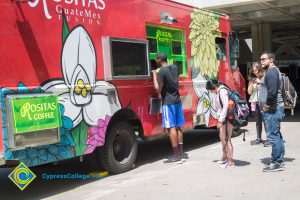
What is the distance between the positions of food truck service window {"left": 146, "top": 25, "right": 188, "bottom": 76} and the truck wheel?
1481mm

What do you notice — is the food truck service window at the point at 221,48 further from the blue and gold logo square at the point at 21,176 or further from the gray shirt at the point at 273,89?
the blue and gold logo square at the point at 21,176

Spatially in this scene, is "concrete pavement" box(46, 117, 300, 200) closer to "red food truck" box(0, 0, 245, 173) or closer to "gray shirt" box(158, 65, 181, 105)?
"red food truck" box(0, 0, 245, 173)

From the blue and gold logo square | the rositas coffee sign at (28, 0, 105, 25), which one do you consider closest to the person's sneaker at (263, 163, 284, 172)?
the rositas coffee sign at (28, 0, 105, 25)

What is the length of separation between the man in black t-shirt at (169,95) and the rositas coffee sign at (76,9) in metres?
1.53

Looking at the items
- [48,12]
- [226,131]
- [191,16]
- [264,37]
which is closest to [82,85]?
[48,12]

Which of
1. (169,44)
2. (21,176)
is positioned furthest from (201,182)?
(169,44)

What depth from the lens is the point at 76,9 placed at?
6.37m

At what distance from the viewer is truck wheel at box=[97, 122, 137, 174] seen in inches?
277

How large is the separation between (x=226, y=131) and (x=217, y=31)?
3.64m

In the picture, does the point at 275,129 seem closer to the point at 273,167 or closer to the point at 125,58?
the point at 273,167

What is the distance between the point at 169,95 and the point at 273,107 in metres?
1.85

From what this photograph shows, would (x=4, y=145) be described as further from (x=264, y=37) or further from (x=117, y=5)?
(x=264, y=37)

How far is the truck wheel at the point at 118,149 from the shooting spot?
23.1 ft

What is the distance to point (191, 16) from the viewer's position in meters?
9.29
